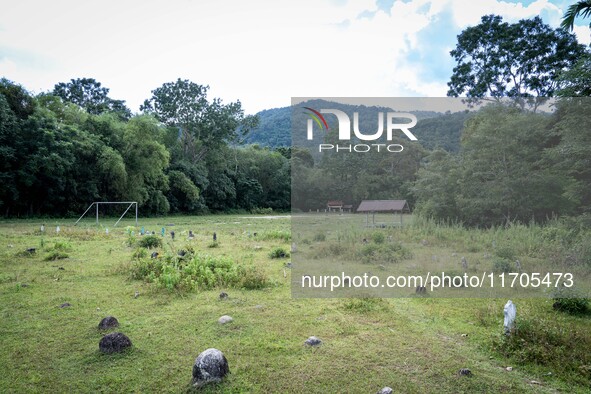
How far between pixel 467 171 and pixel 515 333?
5.58 meters

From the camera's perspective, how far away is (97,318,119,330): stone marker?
575cm

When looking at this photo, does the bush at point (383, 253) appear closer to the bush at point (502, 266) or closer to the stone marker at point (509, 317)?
the bush at point (502, 266)

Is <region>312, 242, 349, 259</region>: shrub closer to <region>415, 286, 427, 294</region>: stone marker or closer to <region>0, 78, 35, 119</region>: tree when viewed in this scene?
<region>415, 286, 427, 294</region>: stone marker

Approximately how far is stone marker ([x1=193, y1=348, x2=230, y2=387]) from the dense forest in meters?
4.82

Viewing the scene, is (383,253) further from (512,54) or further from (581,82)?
(512,54)

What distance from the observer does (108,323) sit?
5816 millimetres

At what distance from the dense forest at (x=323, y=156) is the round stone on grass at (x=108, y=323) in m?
4.47

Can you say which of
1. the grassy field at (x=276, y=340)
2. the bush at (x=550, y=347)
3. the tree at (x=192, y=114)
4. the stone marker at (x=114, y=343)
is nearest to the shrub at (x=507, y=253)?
the grassy field at (x=276, y=340)

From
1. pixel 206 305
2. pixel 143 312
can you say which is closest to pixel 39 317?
pixel 143 312

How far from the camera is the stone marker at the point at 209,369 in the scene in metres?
4.17

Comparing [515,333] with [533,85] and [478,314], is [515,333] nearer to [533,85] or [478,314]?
[478,314]

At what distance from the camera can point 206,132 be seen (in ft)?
142

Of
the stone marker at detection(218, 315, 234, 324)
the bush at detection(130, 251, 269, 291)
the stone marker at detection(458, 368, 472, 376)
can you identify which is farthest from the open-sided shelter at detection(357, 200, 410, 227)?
the stone marker at detection(458, 368, 472, 376)

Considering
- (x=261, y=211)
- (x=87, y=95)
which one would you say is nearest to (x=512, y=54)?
(x=261, y=211)
